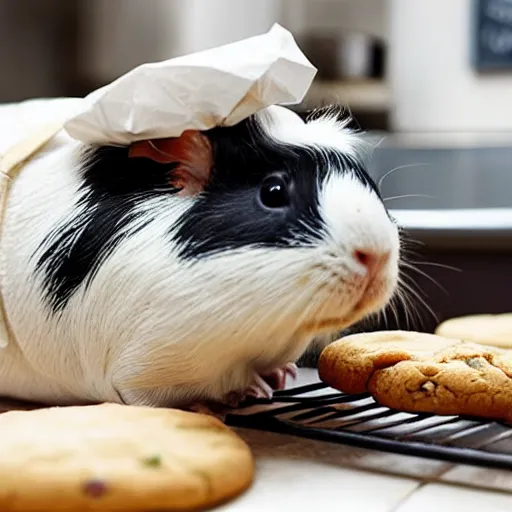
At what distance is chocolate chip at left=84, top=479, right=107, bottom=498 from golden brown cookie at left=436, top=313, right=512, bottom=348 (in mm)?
527

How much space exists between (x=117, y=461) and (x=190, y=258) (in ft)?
0.56


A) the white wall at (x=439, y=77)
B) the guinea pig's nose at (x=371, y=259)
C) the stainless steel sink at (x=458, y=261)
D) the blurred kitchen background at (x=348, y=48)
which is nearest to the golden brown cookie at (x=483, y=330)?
the stainless steel sink at (x=458, y=261)

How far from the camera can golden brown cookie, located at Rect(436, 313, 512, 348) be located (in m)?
0.95

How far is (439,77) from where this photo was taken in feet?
8.48

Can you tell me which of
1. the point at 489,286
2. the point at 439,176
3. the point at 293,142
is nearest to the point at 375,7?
the point at 439,176

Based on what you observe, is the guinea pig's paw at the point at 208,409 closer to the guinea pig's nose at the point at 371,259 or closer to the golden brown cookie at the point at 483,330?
the guinea pig's nose at the point at 371,259

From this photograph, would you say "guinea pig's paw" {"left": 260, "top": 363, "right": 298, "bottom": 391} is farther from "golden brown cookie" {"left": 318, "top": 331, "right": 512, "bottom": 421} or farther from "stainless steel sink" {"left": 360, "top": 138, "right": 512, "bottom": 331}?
"stainless steel sink" {"left": 360, "top": 138, "right": 512, "bottom": 331}

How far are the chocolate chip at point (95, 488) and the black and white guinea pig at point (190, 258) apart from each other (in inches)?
6.7

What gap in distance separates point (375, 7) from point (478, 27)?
0.31m

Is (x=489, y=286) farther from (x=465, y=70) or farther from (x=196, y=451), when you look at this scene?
(x=465, y=70)

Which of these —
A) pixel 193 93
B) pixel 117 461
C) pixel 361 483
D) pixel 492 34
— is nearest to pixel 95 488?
pixel 117 461

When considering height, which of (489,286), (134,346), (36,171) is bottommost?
(489,286)

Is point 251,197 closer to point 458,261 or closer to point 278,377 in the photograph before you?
point 278,377

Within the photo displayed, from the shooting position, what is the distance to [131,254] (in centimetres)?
68
